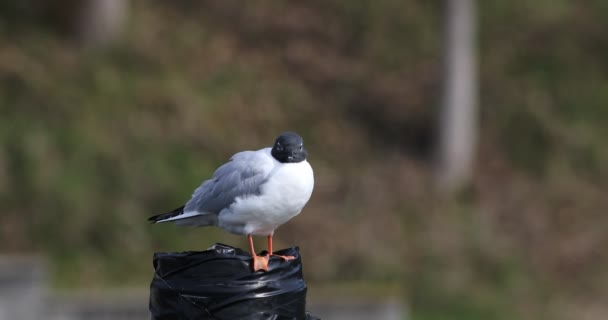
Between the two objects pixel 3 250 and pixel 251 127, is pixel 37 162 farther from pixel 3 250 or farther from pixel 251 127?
pixel 251 127

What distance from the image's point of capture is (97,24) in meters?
15.7

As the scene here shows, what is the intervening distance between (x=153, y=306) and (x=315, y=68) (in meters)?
14.4

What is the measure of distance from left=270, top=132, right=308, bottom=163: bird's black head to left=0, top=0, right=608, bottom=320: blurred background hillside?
9197 mm

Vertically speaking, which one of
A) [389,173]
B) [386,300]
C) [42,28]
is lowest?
[386,300]

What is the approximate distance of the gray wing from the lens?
145 inches

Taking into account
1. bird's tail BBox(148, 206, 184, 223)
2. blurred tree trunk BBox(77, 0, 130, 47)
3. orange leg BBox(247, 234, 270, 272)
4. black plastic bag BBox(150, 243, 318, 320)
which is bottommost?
black plastic bag BBox(150, 243, 318, 320)

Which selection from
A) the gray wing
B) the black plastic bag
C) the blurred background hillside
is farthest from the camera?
the blurred background hillside

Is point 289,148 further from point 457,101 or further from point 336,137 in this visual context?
point 457,101

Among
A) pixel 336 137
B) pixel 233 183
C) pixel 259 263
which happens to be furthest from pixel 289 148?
pixel 336 137

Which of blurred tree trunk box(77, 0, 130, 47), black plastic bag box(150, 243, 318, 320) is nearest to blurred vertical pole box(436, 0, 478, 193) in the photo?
blurred tree trunk box(77, 0, 130, 47)

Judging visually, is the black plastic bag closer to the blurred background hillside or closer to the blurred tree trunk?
the blurred background hillside

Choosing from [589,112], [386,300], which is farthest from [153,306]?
[589,112]

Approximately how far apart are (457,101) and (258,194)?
13286mm

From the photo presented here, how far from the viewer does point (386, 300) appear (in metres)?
12.2
